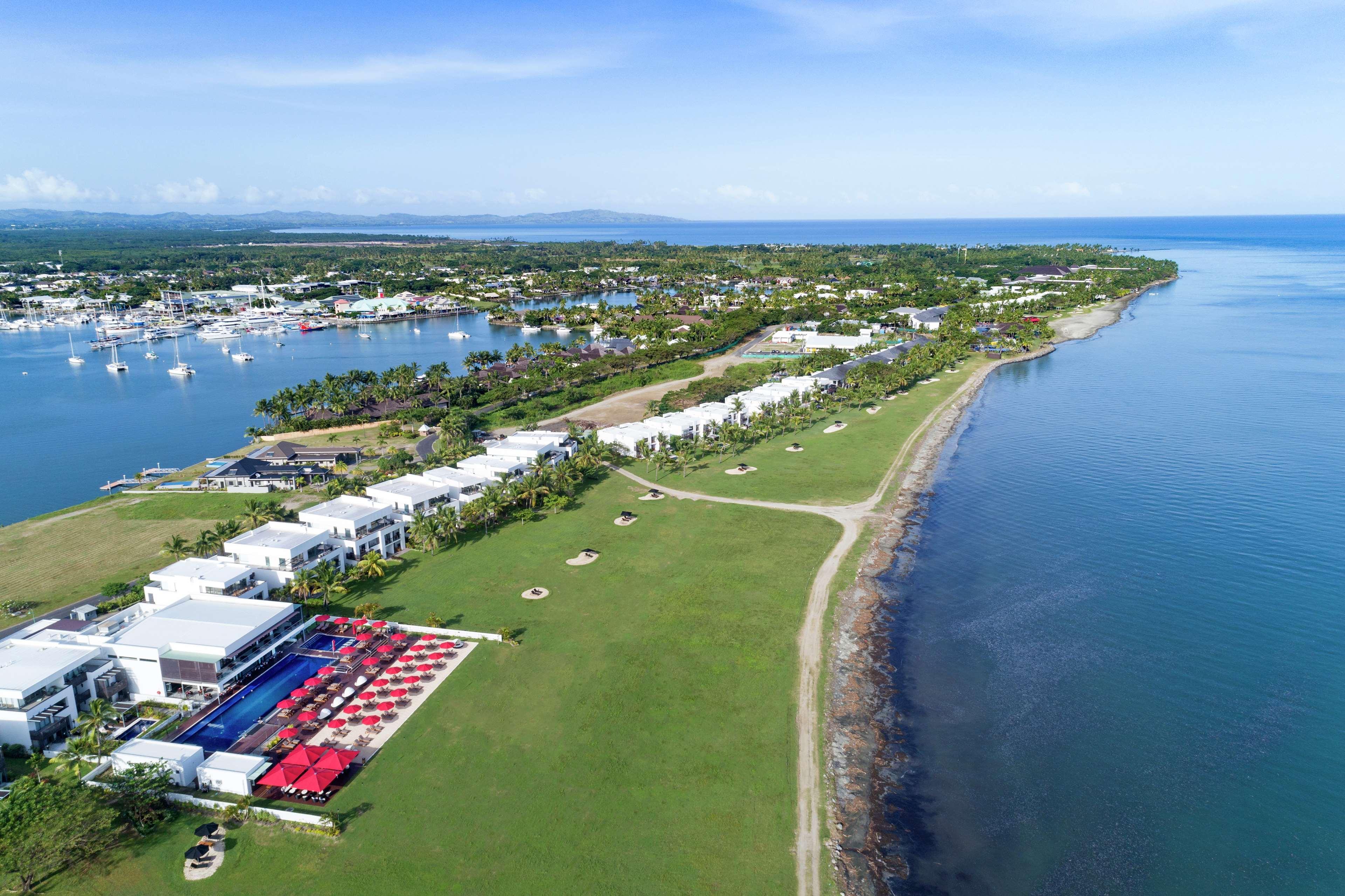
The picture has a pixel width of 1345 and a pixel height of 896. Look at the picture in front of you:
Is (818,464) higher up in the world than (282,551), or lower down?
lower down

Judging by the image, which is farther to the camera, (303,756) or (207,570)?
(207,570)

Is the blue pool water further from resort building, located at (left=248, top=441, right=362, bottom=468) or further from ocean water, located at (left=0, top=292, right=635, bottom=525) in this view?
ocean water, located at (left=0, top=292, right=635, bottom=525)

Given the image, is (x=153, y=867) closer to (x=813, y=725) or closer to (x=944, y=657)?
(x=813, y=725)

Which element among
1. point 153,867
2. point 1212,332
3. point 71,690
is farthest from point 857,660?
point 1212,332

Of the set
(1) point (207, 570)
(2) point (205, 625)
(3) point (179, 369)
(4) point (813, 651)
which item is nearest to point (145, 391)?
(3) point (179, 369)

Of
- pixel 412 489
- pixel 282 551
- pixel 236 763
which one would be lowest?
pixel 236 763

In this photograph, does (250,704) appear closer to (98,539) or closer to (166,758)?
(166,758)

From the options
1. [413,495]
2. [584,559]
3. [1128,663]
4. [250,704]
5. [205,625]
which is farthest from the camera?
[413,495]

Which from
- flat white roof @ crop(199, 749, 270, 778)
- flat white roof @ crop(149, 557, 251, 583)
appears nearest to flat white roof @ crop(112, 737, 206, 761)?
flat white roof @ crop(199, 749, 270, 778)
